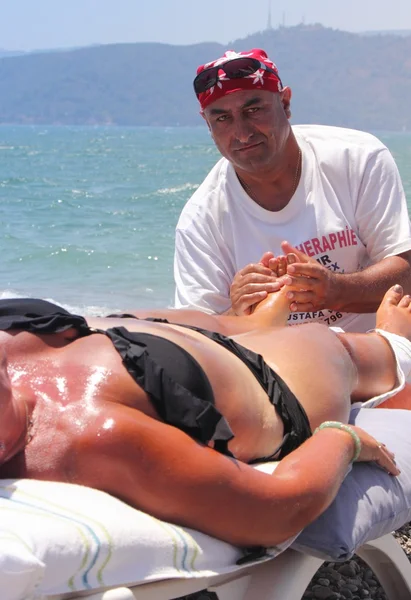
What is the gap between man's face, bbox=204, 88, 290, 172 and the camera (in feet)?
12.5

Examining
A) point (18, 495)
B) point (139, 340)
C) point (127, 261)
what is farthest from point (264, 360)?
point (127, 261)

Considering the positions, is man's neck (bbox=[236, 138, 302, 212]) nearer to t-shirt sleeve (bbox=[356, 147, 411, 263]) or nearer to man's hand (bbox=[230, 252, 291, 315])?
t-shirt sleeve (bbox=[356, 147, 411, 263])

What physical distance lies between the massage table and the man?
1353 mm

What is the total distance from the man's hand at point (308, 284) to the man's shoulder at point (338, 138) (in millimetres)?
633

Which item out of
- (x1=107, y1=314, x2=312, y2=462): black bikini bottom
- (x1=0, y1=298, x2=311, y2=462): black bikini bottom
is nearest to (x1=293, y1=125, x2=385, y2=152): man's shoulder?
(x1=107, y1=314, x2=312, y2=462): black bikini bottom

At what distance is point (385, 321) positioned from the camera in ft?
11.6

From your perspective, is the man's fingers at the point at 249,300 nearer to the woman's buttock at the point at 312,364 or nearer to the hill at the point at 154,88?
the woman's buttock at the point at 312,364

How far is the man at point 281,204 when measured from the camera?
3.81 m

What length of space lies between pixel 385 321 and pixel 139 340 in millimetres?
1507

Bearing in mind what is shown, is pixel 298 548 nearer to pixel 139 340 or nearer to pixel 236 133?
pixel 139 340

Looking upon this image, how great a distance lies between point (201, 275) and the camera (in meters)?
4.01

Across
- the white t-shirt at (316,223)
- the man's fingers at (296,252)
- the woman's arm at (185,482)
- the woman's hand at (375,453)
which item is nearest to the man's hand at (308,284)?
the man's fingers at (296,252)

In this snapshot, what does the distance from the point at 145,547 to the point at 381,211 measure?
2322 mm

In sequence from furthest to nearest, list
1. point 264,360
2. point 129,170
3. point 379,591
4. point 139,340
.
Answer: point 129,170 < point 379,591 < point 264,360 < point 139,340
